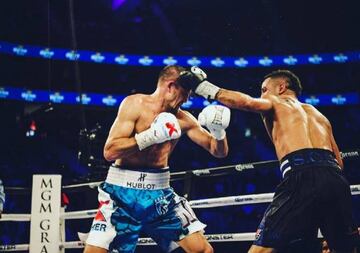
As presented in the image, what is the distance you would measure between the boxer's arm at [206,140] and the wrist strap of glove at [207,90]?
0.42m

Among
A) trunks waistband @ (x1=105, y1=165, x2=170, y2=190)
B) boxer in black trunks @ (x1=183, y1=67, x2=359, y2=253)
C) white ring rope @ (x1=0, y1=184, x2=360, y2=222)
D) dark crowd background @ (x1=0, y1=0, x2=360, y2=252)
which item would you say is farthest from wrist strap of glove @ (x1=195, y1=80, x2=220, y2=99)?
dark crowd background @ (x1=0, y1=0, x2=360, y2=252)

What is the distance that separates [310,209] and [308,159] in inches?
10.0

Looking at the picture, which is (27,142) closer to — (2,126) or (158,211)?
(2,126)

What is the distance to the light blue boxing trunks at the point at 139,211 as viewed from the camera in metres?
2.72

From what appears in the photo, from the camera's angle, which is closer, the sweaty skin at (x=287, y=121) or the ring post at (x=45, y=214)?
the sweaty skin at (x=287, y=121)

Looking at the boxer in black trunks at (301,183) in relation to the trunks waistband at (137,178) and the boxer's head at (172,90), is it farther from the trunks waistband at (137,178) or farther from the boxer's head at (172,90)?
the trunks waistband at (137,178)

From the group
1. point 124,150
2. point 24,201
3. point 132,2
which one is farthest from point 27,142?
point 124,150

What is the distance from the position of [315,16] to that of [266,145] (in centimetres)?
377

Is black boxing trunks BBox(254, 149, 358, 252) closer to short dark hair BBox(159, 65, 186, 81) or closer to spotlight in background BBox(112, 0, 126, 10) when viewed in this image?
short dark hair BBox(159, 65, 186, 81)

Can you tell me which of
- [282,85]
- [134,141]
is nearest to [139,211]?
[134,141]

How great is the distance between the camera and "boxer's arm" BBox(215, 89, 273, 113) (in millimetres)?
2508

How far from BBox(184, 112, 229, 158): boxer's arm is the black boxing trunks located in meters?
0.62

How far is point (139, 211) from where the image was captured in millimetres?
2752


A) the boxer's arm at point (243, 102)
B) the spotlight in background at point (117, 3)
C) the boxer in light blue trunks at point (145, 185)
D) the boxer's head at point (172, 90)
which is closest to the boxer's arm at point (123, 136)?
the boxer in light blue trunks at point (145, 185)
